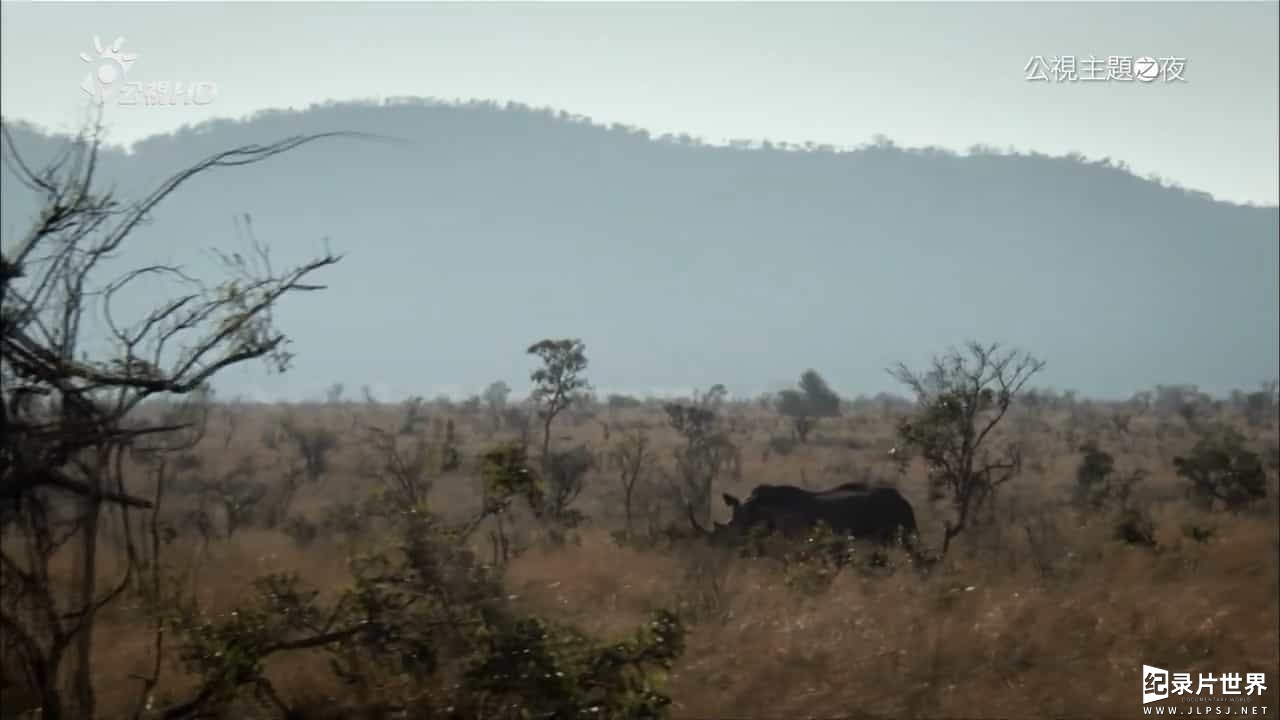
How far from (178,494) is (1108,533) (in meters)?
15.4

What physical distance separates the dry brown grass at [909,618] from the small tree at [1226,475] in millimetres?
2197

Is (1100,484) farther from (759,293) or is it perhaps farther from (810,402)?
(759,293)

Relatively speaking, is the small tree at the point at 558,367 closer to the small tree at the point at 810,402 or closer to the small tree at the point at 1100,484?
the small tree at the point at 1100,484

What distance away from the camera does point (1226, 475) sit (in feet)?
54.5

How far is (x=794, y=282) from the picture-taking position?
183m

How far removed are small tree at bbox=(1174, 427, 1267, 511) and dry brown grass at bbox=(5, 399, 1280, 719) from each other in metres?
2.20

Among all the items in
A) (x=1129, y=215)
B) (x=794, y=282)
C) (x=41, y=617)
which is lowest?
(x=41, y=617)

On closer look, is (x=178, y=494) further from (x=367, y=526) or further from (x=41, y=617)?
(x=41, y=617)

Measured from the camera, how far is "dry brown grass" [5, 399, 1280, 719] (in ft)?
23.7

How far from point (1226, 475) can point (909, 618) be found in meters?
10.6

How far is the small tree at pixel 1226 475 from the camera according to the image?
16016 mm

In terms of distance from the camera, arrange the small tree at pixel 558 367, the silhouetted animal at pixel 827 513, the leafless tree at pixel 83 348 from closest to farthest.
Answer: the leafless tree at pixel 83 348 → the silhouetted animal at pixel 827 513 → the small tree at pixel 558 367

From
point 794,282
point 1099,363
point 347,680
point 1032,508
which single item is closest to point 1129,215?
point 1099,363

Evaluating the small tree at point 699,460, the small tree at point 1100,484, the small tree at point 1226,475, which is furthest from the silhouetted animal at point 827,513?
the small tree at point 1226,475
